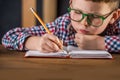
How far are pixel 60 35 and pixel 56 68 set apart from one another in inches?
27.1

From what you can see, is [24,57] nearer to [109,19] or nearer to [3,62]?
[3,62]

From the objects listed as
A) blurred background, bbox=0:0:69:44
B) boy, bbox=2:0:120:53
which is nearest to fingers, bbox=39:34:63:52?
boy, bbox=2:0:120:53

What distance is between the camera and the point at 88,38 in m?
1.26

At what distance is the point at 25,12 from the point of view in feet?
6.02

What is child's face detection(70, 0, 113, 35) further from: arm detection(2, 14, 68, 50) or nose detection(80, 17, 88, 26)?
arm detection(2, 14, 68, 50)

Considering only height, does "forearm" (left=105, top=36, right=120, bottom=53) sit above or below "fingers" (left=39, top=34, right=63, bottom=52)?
below

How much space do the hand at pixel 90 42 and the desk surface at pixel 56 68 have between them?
0.66 feet

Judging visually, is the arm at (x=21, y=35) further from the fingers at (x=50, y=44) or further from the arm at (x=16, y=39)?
the fingers at (x=50, y=44)

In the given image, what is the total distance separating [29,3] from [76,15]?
66 centimetres

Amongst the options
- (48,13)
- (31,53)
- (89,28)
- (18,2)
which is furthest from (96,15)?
(18,2)

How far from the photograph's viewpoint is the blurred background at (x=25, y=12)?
70.7 inches

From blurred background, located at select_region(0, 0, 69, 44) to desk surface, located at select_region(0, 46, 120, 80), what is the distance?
0.79 meters

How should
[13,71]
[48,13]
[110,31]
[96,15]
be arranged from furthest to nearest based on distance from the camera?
[48,13] < [110,31] < [96,15] < [13,71]

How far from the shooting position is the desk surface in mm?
763
